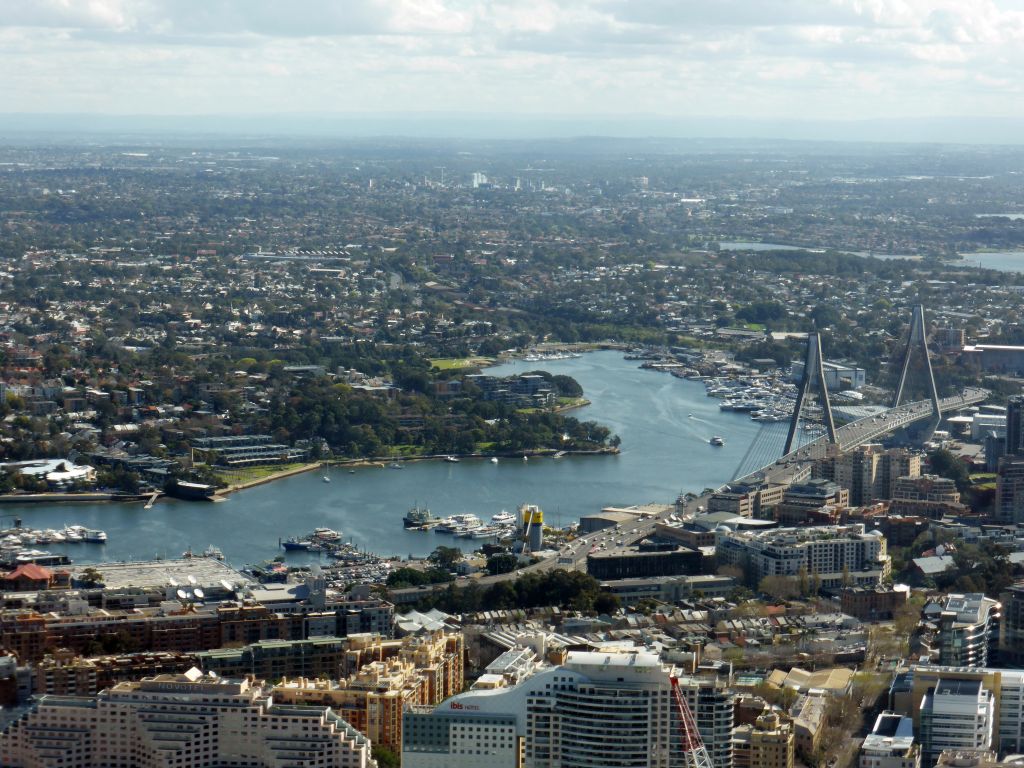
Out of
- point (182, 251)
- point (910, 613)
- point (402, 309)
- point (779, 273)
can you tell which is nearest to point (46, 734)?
point (910, 613)

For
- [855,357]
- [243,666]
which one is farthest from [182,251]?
[243,666]

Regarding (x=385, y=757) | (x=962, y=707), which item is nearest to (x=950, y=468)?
(x=962, y=707)

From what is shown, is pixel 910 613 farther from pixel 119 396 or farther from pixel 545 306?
pixel 545 306

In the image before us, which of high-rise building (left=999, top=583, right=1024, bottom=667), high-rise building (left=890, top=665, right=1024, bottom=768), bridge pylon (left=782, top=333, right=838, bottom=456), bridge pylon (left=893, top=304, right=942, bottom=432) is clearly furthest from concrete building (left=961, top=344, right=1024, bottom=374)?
high-rise building (left=890, top=665, right=1024, bottom=768)

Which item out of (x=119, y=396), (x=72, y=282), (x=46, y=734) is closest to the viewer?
(x=46, y=734)

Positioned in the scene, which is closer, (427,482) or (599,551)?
(599,551)

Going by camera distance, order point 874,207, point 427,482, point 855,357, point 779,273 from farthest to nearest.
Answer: point 874,207
point 779,273
point 855,357
point 427,482
